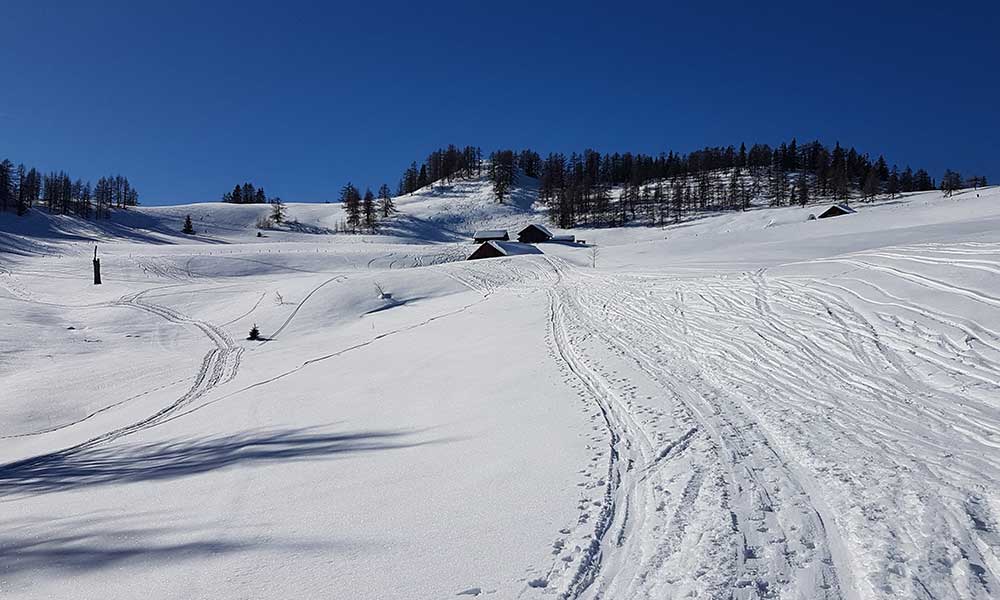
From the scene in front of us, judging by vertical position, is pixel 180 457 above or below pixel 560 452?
below

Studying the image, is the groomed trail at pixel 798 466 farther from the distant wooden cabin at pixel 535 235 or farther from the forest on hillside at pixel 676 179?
the forest on hillside at pixel 676 179

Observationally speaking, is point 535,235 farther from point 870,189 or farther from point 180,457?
point 870,189

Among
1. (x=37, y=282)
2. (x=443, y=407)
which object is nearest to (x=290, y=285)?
(x=37, y=282)

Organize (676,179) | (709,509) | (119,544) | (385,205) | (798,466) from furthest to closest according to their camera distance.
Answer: (676,179) → (385,205) → (798,466) → (119,544) → (709,509)

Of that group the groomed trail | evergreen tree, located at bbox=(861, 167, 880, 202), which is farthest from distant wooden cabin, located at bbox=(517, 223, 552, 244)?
evergreen tree, located at bbox=(861, 167, 880, 202)

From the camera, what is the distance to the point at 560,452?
6105 millimetres

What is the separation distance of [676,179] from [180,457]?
462 ft

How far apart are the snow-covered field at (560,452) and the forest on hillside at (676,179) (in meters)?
88.2

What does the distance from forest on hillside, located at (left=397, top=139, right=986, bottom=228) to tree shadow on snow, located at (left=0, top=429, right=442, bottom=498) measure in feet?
311

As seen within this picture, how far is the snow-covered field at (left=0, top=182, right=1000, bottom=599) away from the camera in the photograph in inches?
148

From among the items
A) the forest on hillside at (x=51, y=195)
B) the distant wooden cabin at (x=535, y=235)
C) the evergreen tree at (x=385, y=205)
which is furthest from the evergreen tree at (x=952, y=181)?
the forest on hillside at (x=51, y=195)

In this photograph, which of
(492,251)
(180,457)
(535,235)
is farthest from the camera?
(535,235)

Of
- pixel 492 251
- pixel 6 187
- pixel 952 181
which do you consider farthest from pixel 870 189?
pixel 6 187

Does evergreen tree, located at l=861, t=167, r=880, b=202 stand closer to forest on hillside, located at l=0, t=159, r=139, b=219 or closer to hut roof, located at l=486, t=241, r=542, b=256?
hut roof, located at l=486, t=241, r=542, b=256
